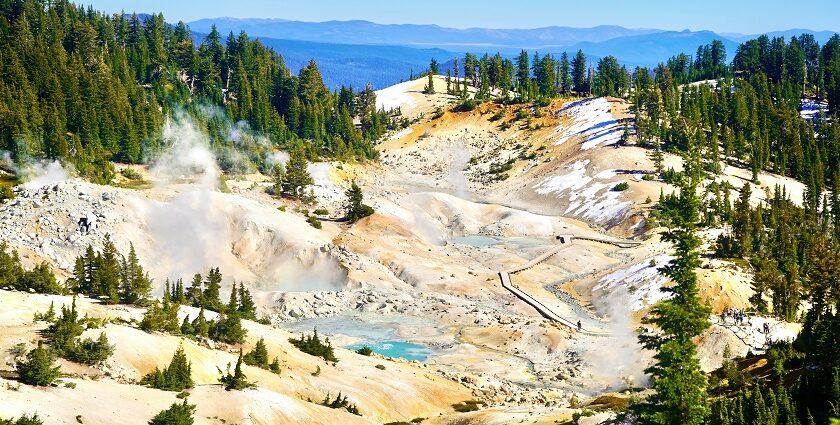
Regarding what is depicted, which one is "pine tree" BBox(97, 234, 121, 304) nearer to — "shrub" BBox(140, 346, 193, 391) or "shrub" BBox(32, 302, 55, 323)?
"shrub" BBox(32, 302, 55, 323)

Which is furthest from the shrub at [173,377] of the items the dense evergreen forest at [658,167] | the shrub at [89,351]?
the dense evergreen forest at [658,167]

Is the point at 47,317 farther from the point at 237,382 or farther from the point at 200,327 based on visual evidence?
the point at 237,382

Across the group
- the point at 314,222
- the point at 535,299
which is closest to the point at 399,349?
the point at 535,299

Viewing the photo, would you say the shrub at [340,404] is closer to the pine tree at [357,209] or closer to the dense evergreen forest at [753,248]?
the dense evergreen forest at [753,248]

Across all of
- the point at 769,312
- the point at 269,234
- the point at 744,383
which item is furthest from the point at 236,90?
the point at 744,383

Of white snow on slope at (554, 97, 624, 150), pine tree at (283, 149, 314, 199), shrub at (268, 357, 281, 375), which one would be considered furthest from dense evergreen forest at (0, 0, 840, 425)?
white snow on slope at (554, 97, 624, 150)

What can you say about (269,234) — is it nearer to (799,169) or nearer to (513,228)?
(513,228)
